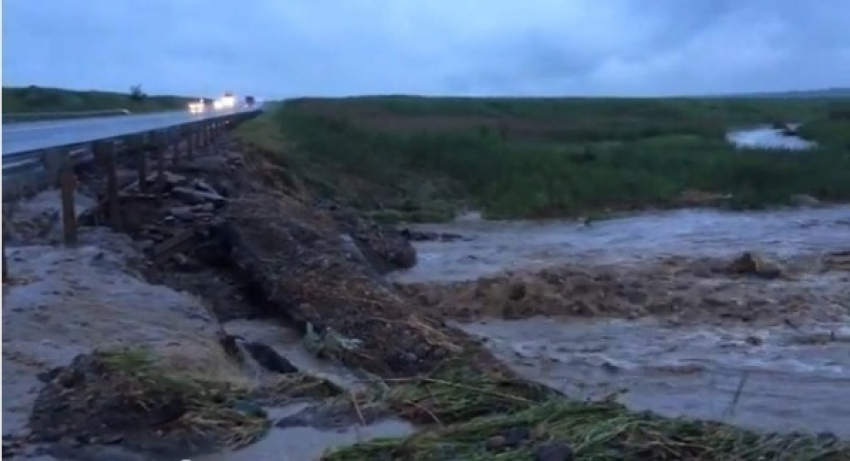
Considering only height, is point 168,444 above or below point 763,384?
above

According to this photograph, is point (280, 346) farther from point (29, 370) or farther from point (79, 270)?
point (29, 370)

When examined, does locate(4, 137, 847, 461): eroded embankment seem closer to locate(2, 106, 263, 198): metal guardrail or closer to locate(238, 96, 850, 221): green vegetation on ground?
locate(2, 106, 263, 198): metal guardrail

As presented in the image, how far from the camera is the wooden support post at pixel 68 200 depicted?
12.8m

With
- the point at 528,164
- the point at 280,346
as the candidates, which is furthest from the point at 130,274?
the point at 528,164

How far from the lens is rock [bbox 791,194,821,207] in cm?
3172

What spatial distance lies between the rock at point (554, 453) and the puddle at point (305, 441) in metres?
0.92

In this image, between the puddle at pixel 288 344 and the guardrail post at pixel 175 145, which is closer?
the puddle at pixel 288 344

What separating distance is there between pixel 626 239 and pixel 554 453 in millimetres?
19729

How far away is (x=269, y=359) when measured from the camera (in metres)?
9.91

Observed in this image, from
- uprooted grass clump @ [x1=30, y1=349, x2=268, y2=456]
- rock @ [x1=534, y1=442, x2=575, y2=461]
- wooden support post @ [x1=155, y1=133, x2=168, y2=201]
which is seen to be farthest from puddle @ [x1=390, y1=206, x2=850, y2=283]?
rock @ [x1=534, y1=442, x2=575, y2=461]

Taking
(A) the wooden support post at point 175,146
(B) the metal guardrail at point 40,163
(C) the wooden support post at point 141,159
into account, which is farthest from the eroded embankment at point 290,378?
(A) the wooden support post at point 175,146

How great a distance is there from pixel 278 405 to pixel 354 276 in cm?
618

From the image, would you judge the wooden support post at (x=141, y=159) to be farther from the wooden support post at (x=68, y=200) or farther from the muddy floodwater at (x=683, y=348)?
the wooden support post at (x=68, y=200)

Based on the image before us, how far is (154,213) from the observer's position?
16891mm
